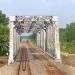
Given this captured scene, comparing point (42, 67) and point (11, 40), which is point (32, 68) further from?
point (11, 40)

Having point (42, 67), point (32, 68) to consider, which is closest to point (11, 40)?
point (42, 67)

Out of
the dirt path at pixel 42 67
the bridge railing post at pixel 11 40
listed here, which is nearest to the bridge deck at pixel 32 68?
the dirt path at pixel 42 67

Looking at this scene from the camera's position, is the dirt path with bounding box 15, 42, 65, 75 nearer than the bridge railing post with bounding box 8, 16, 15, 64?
Yes

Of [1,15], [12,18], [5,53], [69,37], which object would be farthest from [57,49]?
[1,15]

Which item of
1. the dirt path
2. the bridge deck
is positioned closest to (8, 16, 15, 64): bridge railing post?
the bridge deck

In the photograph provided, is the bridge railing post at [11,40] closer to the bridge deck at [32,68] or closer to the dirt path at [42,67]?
the bridge deck at [32,68]

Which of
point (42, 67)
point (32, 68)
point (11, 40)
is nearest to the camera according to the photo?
point (32, 68)

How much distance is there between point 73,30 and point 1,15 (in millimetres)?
24826

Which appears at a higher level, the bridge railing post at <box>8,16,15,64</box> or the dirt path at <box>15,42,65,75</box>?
the bridge railing post at <box>8,16,15,64</box>

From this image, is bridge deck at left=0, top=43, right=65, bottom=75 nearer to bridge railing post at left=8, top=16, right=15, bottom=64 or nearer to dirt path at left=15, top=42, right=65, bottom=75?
dirt path at left=15, top=42, right=65, bottom=75

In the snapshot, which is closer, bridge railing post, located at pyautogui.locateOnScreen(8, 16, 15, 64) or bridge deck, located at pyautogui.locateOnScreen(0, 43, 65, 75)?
bridge deck, located at pyautogui.locateOnScreen(0, 43, 65, 75)

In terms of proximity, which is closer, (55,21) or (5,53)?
(55,21)

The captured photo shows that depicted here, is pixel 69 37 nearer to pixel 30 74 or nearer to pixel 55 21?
pixel 55 21

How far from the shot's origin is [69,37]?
110938 millimetres
